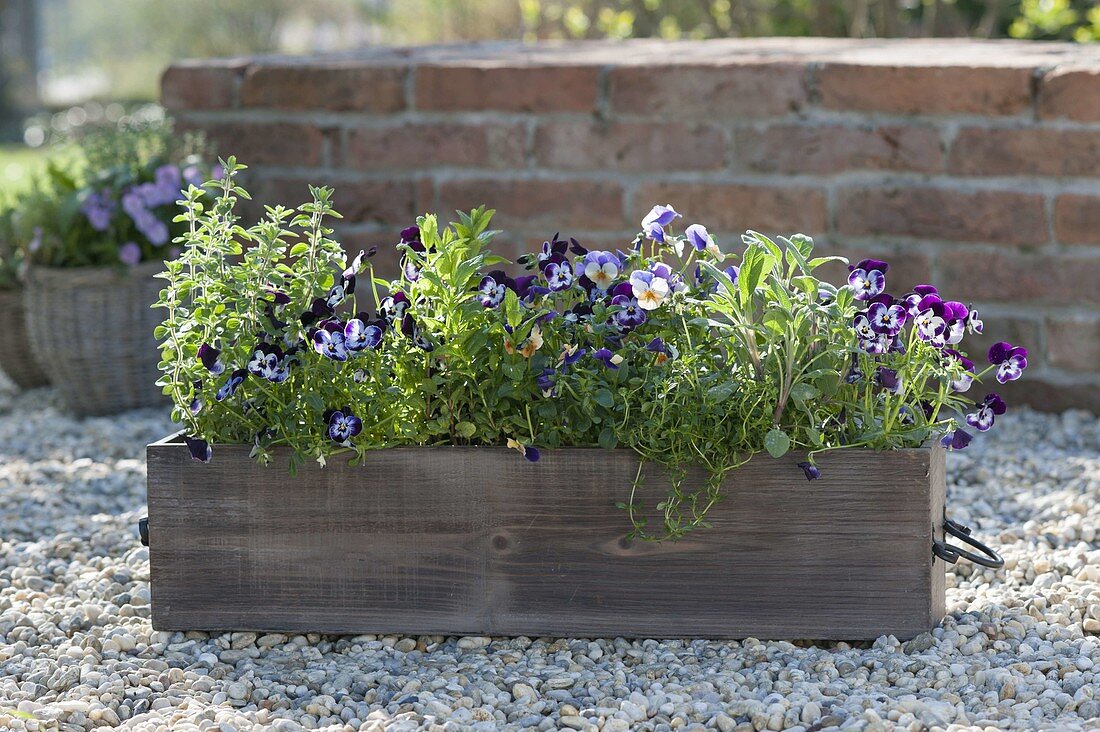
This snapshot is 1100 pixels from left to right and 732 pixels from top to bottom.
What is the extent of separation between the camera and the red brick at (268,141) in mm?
3277

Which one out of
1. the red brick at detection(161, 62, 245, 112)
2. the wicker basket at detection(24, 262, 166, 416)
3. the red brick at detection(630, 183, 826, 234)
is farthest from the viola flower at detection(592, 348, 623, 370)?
the red brick at detection(161, 62, 245, 112)

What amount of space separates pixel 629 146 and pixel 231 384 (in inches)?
64.2

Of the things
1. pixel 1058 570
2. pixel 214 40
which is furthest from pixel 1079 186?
pixel 214 40

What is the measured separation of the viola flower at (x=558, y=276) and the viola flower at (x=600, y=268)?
3cm

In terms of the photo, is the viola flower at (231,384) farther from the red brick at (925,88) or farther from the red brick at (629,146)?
the red brick at (925,88)

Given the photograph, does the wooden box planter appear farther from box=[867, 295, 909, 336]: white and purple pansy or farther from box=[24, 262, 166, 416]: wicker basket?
box=[24, 262, 166, 416]: wicker basket

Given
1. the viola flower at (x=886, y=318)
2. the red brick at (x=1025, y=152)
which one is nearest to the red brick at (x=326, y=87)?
the red brick at (x=1025, y=152)

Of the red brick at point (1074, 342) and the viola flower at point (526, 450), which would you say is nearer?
the viola flower at point (526, 450)

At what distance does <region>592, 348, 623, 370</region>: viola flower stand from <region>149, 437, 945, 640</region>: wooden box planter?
0.12m

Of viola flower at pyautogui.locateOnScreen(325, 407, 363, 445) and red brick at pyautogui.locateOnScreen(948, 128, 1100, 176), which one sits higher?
red brick at pyautogui.locateOnScreen(948, 128, 1100, 176)

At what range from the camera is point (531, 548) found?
174 cm

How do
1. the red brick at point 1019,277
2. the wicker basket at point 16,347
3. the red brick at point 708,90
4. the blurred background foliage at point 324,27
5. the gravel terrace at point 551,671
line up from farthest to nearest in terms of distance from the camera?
the blurred background foliage at point 324,27
the wicker basket at point 16,347
the red brick at point 708,90
the red brick at point 1019,277
the gravel terrace at point 551,671

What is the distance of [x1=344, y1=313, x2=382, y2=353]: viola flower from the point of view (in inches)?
66.2

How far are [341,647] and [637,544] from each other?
1.43 feet
